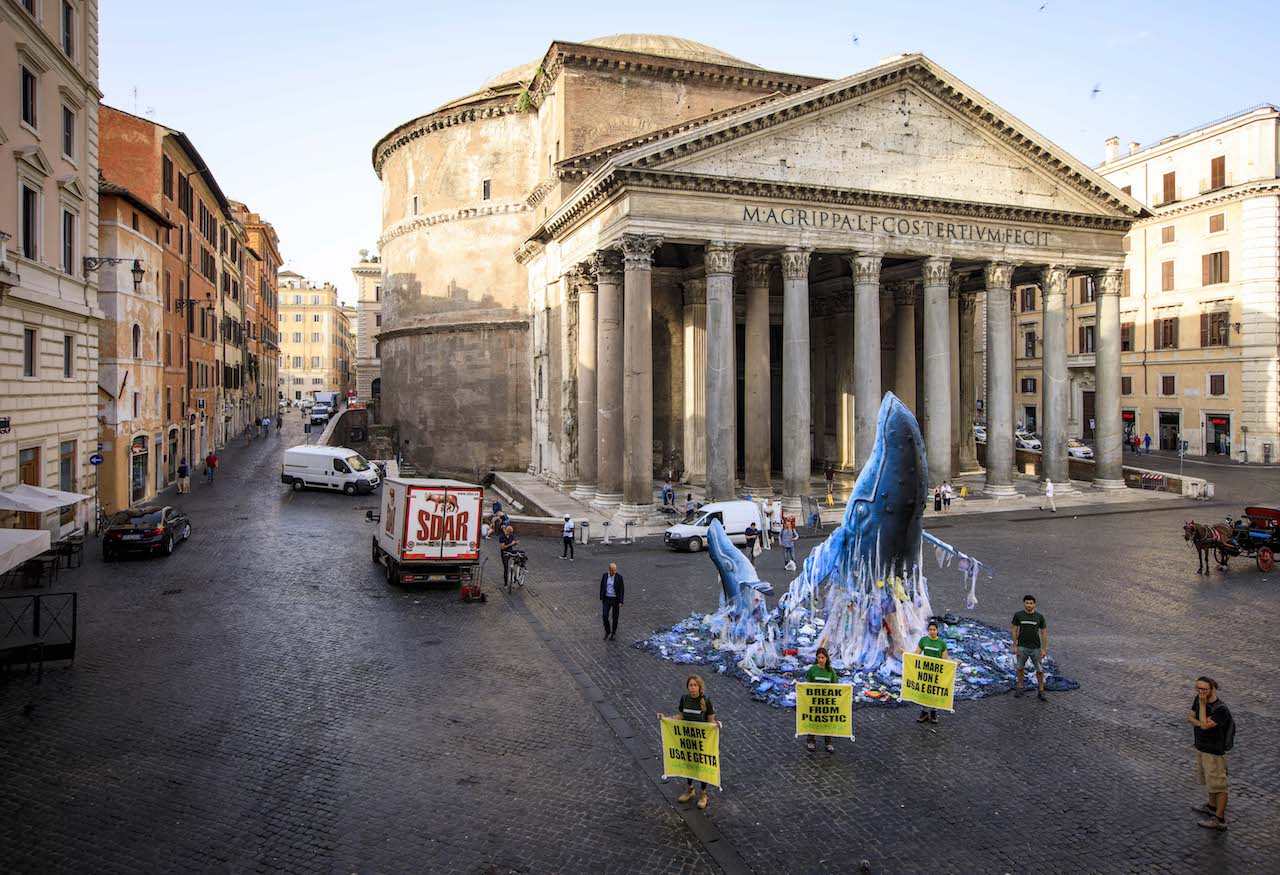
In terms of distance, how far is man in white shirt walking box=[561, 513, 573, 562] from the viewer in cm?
2130

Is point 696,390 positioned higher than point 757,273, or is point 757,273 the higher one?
point 757,273

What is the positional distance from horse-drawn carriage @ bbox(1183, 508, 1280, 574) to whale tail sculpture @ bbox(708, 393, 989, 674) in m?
10.0

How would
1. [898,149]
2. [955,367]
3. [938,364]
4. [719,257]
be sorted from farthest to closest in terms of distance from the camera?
1. [955,367]
2. [938,364]
3. [898,149]
4. [719,257]

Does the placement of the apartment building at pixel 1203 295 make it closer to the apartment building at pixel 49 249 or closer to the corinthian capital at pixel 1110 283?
the corinthian capital at pixel 1110 283

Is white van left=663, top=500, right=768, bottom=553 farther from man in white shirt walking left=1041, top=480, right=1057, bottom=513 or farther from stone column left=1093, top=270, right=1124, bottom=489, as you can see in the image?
stone column left=1093, top=270, right=1124, bottom=489

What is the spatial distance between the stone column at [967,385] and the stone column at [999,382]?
532cm

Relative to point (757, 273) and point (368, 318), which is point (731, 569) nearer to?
point (757, 273)

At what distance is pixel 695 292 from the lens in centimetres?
3212

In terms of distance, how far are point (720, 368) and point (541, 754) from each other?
663 inches

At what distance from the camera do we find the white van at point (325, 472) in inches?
1368

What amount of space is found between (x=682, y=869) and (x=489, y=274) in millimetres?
34787

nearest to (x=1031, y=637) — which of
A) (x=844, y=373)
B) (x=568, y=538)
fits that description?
(x=568, y=538)

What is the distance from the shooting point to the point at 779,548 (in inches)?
914

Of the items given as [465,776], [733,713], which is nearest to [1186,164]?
[733,713]
